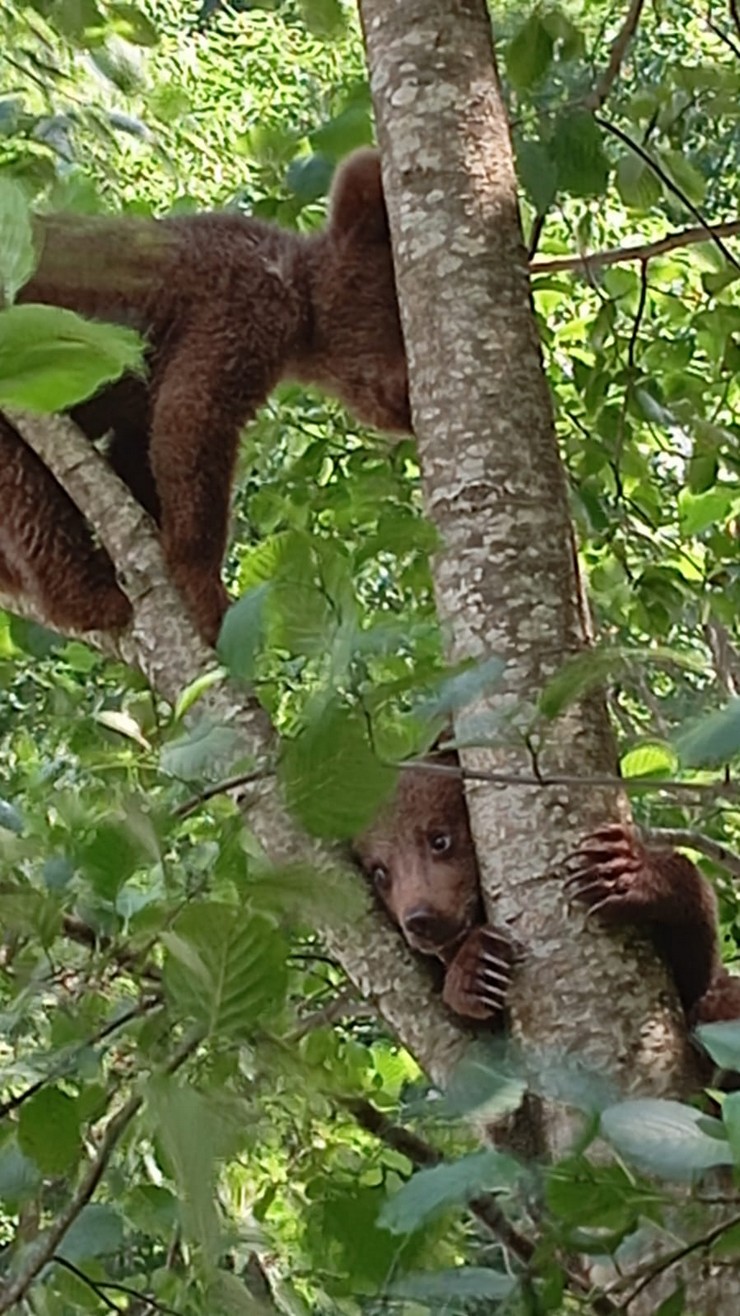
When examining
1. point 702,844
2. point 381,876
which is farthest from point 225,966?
point 381,876

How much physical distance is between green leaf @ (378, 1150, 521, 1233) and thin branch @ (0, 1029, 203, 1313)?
16 cm

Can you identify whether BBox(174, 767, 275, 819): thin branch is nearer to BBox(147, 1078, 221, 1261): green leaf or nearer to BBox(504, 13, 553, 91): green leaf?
BBox(147, 1078, 221, 1261): green leaf

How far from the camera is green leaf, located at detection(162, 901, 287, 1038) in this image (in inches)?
34.5

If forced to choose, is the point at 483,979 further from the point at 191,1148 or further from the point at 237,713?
the point at 191,1148

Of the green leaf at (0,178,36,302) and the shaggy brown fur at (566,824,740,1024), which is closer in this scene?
the green leaf at (0,178,36,302)

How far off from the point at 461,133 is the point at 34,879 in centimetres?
91

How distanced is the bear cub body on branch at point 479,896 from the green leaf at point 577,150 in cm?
75

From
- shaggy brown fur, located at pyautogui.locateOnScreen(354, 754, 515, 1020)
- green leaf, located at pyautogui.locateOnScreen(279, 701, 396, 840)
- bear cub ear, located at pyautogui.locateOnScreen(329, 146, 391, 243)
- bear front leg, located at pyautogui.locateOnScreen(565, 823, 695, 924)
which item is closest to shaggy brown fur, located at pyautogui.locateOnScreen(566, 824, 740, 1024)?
bear front leg, located at pyautogui.locateOnScreen(565, 823, 695, 924)

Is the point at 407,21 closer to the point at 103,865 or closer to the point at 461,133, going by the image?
the point at 461,133

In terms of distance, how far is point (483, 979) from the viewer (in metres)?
1.56

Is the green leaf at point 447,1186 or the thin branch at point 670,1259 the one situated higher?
the green leaf at point 447,1186

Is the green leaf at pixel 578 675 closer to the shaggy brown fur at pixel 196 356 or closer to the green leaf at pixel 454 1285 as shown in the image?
the green leaf at pixel 454 1285

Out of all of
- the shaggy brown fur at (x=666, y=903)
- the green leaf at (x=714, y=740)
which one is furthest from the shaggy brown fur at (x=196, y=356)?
the green leaf at (x=714, y=740)

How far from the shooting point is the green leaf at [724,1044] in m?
0.88
